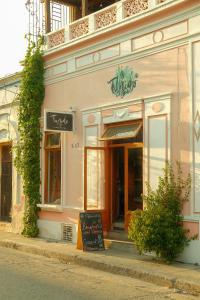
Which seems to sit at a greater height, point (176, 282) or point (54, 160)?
point (54, 160)

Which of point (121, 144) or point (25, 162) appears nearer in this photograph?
point (121, 144)

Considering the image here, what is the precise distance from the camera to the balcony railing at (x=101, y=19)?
11625 mm

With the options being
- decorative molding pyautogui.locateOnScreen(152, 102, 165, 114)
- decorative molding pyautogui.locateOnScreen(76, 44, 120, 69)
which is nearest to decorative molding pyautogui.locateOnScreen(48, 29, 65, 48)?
decorative molding pyautogui.locateOnScreen(76, 44, 120, 69)

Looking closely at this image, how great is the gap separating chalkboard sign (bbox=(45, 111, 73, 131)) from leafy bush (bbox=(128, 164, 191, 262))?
3.72 m

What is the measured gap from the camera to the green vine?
48.6 ft

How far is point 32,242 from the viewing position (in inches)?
534

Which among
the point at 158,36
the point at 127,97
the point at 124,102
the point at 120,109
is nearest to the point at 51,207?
the point at 120,109

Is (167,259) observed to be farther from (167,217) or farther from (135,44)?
(135,44)

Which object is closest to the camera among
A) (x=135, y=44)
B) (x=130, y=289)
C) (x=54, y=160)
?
(x=130, y=289)

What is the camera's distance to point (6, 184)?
1730cm

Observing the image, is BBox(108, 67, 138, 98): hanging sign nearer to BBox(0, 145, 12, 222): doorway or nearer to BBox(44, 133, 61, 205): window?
BBox(44, 133, 61, 205): window

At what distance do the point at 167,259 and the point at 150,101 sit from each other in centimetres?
350

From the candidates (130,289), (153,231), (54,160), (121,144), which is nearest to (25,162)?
(54,160)

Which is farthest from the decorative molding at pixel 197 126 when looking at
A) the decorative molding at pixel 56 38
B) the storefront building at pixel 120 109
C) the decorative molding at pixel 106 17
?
the decorative molding at pixel 56 38
